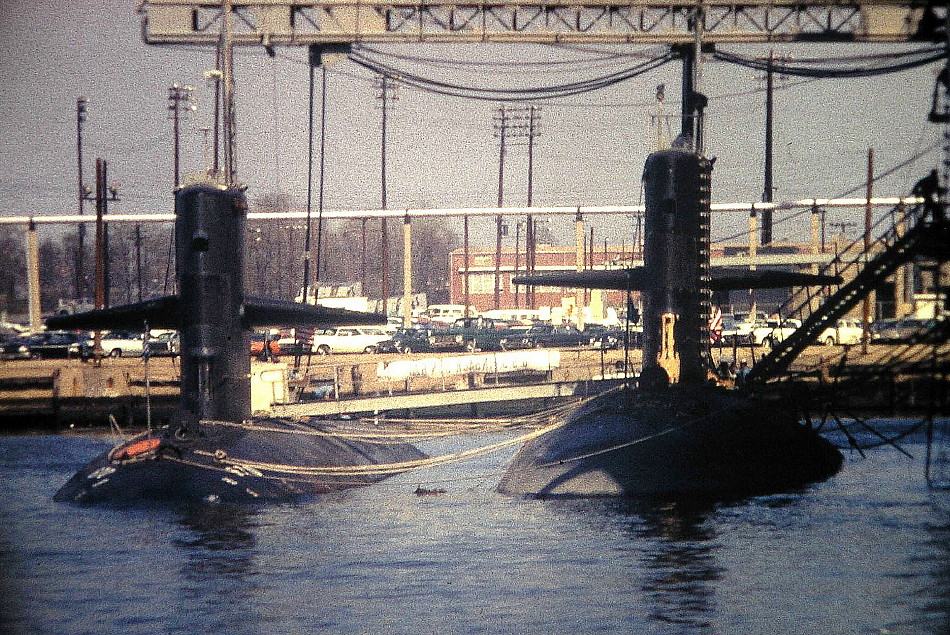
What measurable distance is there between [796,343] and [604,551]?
1202 centimetres

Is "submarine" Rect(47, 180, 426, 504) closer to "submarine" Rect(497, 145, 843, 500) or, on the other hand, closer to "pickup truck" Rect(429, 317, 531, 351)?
"submarine" Rect(497, 145, 843, 500)

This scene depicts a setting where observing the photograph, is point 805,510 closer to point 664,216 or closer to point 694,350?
point 694,350

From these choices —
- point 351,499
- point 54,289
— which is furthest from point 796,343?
point 54,289

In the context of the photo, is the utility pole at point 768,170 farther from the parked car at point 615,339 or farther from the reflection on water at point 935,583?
the reflection on water at point 935,583

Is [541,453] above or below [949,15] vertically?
below

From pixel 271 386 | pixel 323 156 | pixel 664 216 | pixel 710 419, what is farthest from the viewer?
pixel 271 386

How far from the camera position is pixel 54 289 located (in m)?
119

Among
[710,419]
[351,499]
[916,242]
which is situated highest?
[916,242]

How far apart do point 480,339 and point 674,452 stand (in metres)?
40.5

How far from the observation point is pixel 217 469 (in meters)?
24.4

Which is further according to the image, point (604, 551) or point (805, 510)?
point (805, 510)

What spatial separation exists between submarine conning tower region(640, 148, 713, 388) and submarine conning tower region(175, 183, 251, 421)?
9.24 meters

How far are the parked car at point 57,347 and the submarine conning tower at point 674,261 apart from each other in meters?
39.6

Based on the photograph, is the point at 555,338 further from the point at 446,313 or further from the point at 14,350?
the point at 14,350
